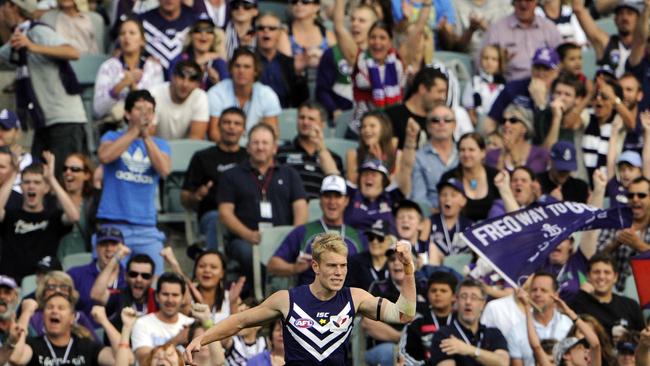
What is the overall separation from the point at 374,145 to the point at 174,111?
6.20 ft

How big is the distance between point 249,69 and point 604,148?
12.0 ft

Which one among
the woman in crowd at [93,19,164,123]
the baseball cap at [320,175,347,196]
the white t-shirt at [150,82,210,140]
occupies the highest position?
the woman in crowd at [93,19,164,123]

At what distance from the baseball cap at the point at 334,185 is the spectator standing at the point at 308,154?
3.59ft

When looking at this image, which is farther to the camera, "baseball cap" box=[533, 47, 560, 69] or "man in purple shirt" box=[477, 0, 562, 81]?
"man in purple shirt" box=[477, 0, 562, 81]

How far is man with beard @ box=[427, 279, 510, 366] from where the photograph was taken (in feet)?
53.0

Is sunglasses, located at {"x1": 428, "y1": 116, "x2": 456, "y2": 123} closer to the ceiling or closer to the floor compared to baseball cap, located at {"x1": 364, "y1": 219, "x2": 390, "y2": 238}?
closer to the ceiling

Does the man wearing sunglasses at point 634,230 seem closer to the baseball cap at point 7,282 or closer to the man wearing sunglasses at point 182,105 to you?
the man wearing sunglasses at point 182,105

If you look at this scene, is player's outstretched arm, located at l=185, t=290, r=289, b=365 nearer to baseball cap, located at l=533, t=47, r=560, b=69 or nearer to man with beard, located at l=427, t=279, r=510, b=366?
man with beard, located at l=427, t=279, r=510, b=366

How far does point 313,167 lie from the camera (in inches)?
746

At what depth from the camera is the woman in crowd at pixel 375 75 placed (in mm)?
19875

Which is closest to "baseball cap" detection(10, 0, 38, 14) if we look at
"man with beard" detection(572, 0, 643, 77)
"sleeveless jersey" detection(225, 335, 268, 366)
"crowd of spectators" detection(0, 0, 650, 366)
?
"crowd of spectators" detection(0, 0, 650, 366)

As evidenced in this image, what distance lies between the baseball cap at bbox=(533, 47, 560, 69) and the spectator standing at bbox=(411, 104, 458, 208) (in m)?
1.44

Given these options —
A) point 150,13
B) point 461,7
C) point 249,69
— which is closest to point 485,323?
point 249,69

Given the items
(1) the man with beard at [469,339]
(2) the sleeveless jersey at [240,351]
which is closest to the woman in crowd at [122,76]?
(2) the sleeveless jersey at [240,351]
